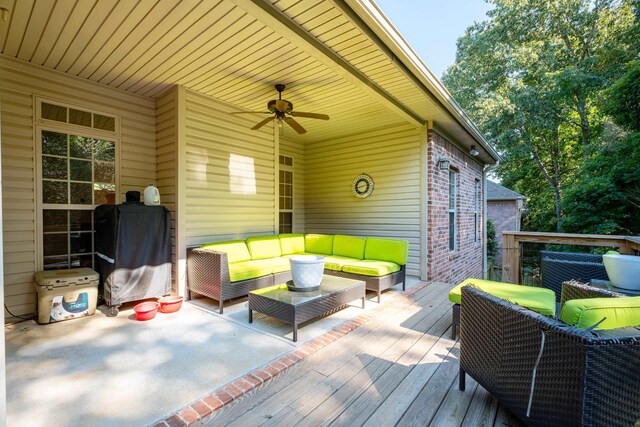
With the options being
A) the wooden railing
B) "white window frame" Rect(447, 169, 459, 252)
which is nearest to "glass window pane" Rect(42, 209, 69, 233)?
the wooden railing

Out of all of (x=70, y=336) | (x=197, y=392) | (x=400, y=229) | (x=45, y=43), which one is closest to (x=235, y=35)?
(x=45, y=43)

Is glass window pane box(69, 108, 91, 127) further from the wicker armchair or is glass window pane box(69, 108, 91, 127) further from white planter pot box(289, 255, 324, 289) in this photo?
the wicker armchair

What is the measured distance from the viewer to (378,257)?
4.67 m

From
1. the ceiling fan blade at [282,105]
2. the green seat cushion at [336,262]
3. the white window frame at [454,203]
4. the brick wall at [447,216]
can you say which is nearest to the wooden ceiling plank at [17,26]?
the ceiling fan blade at [282,105]

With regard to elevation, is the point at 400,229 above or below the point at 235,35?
below

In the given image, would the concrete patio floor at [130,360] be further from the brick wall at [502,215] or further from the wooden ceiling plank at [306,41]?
the brick wall at [502,215]

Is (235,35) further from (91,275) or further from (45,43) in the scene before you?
(91,275)

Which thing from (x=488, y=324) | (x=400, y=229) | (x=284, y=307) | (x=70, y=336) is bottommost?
(x=70, y=336)

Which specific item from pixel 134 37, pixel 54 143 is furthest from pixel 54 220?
pixel 134 37

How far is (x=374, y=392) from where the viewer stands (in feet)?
6.64

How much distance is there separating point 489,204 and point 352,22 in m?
15.1

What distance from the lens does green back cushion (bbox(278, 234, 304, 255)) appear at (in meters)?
5.20

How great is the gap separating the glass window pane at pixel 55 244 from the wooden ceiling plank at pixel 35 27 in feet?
6.99

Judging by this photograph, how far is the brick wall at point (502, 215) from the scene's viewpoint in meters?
14.1
